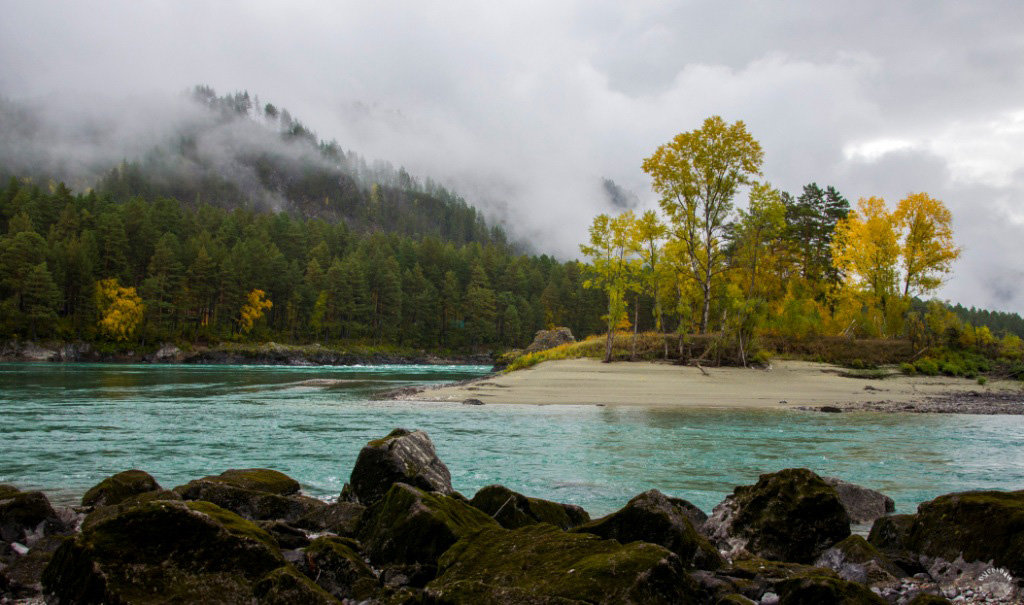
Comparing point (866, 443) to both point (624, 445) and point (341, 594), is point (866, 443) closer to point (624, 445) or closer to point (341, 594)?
point (624, 445)

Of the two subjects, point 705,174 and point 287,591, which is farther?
point 705,174

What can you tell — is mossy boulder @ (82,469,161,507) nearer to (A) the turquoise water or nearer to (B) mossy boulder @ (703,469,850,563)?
(A) the turquoise water

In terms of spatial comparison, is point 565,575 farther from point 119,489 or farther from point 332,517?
point 119,489

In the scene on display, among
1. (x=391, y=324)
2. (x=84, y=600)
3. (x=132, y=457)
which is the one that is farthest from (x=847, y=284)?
(x=391, y=324)

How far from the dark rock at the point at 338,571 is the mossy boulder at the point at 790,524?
3500 millimetres

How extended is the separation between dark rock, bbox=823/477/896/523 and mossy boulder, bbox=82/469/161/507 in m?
8.08

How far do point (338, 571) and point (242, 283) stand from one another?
97.9 m

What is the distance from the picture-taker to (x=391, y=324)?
109m

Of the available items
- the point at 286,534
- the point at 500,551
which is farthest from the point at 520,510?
the point at 286,534

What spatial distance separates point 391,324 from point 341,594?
350 feet

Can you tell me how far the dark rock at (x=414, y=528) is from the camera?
15.7ft

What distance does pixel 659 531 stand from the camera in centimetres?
502

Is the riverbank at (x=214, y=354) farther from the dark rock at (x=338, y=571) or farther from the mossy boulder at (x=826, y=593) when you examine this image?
the mossy boulder at (x=826, y=593)

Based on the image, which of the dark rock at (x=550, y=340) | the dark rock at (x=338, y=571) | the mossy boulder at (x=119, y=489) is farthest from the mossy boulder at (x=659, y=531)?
the dark rock at (x=550, y=340)
